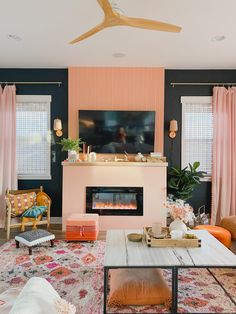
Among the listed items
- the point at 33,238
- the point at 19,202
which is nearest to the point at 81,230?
the point at 33,238

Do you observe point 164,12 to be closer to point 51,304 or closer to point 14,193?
point 51,304

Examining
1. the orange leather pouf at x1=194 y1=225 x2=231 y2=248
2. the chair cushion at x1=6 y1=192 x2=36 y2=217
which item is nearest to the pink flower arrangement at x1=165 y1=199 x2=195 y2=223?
the orange leather pouf at x1=194 y1=225 x2=231 y2=248

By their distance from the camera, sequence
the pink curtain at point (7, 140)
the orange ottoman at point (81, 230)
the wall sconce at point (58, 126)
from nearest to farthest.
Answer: the orange ottoman at point (81, 230)
the wall sconce at point (58, 126)
the pink curtain at point (7, 140)

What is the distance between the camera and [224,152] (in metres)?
5.03

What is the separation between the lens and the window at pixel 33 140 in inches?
206

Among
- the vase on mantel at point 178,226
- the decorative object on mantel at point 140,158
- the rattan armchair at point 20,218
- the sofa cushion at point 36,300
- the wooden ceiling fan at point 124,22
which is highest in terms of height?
the wooden ceiling fan at point 124,22

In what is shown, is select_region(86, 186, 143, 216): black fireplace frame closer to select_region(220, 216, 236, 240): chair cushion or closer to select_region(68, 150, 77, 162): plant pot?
select_region(68, 150, 77, 162): plant pot

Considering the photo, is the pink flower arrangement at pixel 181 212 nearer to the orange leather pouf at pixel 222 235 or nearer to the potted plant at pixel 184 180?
the orange leather pouf at pixel 222 235

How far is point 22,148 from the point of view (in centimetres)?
525

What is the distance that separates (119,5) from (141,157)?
2.62 m

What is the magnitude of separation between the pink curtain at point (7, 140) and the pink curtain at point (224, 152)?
148 inches

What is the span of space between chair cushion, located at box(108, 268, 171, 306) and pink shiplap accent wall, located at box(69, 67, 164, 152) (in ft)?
10.4

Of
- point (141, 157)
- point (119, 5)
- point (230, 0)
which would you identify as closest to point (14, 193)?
point (141, 157)

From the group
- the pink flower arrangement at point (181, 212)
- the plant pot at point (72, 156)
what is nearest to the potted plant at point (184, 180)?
the plant pot at point (72, 156)
